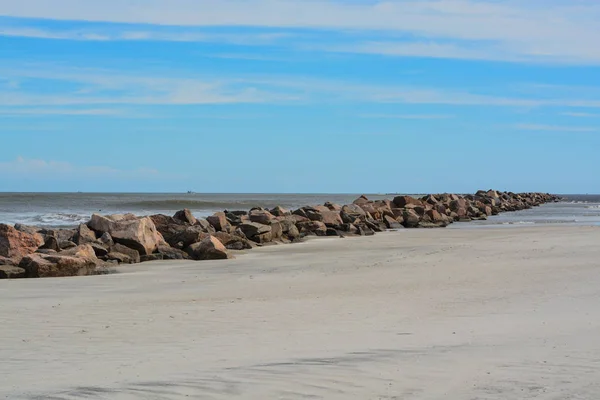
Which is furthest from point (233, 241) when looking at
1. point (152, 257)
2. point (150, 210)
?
point (150, 210)

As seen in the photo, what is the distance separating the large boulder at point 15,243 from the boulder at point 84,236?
1.14 metres

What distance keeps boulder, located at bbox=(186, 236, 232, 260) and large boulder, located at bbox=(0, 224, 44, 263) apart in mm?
2858

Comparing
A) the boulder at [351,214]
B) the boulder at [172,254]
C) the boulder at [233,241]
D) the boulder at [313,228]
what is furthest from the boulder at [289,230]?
the boulder at [172,254]

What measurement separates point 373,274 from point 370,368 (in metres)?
5.83

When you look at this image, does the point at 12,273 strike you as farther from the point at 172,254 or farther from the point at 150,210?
the point at 150,210

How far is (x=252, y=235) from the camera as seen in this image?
18.0 metres

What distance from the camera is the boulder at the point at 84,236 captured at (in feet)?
46.8

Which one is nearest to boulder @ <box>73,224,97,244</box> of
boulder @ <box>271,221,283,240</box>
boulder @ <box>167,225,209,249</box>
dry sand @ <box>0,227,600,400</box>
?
boulder @ <box>167,225,209,249</box>

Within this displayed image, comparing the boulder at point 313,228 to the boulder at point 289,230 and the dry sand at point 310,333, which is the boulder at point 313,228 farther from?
the dry sand at point 310,333

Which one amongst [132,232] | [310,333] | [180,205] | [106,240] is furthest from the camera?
[180,205]

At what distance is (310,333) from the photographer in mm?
6785

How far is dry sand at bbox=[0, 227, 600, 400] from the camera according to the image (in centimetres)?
508

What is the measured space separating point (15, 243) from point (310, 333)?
7.53 meters

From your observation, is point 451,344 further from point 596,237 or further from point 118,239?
point 596,237
